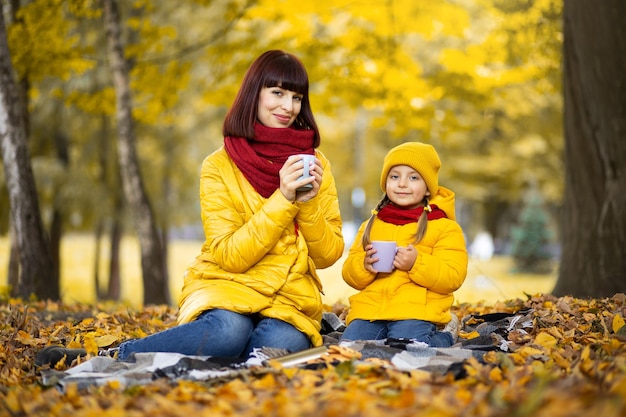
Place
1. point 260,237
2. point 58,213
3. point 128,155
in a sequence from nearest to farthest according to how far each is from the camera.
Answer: point 260,237
point 128,155
point 58,213

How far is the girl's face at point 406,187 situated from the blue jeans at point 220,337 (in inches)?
39.7

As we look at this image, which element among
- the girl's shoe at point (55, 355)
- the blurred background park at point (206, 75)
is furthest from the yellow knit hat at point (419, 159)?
the blurred background park at point (206, 75)

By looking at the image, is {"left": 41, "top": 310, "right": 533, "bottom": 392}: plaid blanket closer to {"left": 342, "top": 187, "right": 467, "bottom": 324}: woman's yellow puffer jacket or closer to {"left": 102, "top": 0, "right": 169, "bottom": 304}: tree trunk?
{"left": 342, "top": 187, "right": 467, "bottom": 324}: woman's yellow puffer jacket

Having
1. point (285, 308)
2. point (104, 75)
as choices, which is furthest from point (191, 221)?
point (285, 308)

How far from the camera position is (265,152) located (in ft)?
12.3

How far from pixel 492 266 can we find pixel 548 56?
1198 centimetres

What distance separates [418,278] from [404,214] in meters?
0.43

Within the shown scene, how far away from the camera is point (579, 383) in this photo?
2525mm

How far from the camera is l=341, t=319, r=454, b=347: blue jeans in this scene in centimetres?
374

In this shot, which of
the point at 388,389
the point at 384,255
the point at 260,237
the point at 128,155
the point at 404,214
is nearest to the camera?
the point at 388,389

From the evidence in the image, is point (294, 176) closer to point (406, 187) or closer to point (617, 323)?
point (406, 187)

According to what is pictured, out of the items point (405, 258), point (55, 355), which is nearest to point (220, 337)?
point (55, 355)

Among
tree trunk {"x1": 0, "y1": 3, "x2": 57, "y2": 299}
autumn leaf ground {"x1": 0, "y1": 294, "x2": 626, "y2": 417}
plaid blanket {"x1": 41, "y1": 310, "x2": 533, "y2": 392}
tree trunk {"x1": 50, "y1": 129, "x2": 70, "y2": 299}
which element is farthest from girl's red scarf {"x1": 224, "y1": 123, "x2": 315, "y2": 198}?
tree trunk {"x1": 50, "y1": 129, "x2": 70, "y2": 299}

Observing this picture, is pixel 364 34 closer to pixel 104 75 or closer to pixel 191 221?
pixel 104 75
